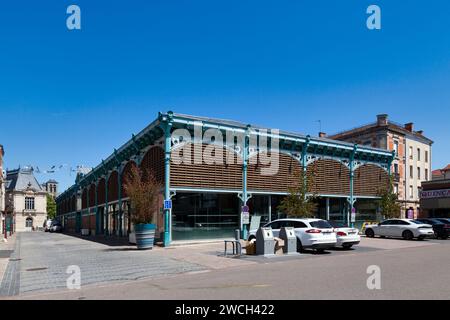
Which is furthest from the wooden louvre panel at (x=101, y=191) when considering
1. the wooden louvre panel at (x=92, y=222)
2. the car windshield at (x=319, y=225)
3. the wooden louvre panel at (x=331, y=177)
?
the car windshield at (x=319, y=225)

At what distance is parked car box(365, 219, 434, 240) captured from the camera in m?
26.6

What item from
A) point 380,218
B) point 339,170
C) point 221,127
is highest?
point 221,127

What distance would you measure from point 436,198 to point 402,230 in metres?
23.4

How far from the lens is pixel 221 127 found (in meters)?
25.4

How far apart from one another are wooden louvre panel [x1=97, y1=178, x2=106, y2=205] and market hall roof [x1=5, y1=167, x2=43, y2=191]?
70194 millimetres

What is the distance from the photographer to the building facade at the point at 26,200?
331 feet

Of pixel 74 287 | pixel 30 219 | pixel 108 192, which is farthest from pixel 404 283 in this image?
pixel 30 219

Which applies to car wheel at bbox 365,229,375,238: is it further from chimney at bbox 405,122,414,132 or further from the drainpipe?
chimney at bbox 405,122,414,132

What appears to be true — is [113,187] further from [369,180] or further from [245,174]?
[369,180]

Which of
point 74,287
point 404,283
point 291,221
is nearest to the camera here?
point 404,283

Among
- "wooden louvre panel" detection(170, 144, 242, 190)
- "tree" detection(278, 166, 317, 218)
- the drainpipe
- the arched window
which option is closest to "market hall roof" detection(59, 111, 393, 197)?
the drainpipe
